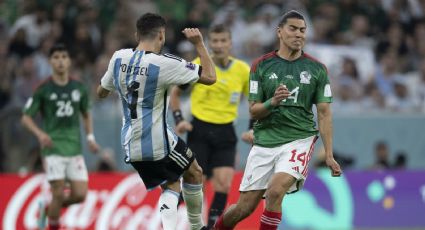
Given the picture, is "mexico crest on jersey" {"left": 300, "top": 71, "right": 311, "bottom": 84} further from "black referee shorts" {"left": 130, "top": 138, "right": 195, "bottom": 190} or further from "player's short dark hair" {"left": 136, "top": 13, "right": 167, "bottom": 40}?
"player's short dark hair" {"left": 136, "top": 13, "right": 167, "bottom": 40}

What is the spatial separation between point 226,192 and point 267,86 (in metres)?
2.48

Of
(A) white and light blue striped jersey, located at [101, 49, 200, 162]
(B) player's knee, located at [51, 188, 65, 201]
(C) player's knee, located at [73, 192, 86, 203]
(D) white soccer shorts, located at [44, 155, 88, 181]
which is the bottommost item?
(C) player's knee, located at [73, 192, 86, 203]

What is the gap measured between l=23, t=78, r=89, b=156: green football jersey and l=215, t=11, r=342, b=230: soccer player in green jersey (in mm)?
4480

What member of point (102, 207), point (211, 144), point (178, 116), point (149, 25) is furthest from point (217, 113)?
point (102, 207)

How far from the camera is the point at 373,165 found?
18625 mm

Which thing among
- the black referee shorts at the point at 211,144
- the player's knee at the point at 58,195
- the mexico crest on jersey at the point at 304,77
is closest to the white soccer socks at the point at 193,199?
the mexico crest on jersey at the point at 304,77

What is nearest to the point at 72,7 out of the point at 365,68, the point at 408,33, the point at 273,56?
the point at 365,68

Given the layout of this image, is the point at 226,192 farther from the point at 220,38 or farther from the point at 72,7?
the point at 72,7

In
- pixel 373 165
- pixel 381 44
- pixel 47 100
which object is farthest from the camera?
pixel 381 44

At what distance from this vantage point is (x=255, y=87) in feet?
34.7

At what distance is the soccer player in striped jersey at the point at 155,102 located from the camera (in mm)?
9992

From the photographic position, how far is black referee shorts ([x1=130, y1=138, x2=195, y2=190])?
33.9 feet

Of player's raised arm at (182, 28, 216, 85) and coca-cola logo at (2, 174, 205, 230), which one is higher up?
player's raised arm at (182, 28, 216, 85)

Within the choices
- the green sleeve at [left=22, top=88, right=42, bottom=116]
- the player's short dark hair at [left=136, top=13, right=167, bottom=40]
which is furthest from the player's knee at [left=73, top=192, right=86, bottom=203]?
the player's short dark hair at [left=136, top=13, right=167, bottom=40]
